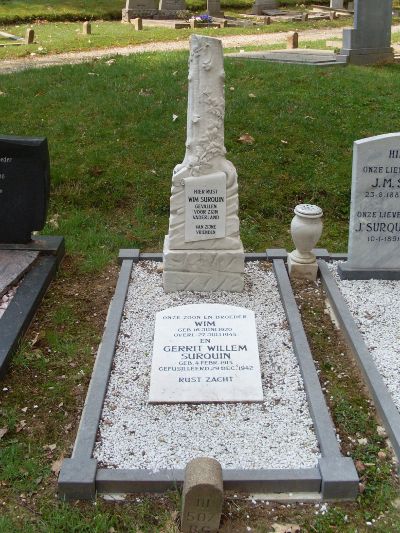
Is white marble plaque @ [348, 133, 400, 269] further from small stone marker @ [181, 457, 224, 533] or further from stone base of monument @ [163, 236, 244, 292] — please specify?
small stone marker @ [181, 457, 224, 533]

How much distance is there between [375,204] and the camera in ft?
22.7

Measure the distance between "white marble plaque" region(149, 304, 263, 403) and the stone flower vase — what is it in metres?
1.60

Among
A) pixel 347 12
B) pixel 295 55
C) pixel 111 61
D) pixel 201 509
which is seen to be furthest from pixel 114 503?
pixel 347 12

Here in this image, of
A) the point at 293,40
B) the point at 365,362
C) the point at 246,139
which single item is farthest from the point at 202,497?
the point at 293,40

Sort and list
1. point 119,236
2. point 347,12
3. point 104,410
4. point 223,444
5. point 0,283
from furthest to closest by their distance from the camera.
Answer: point 347,12
point 119,236
point 0,283
point 104,410
point 223,444

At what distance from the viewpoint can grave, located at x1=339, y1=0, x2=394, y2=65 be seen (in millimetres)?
14875

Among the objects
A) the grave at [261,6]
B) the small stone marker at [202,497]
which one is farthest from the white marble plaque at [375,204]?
the grave at [261,6]

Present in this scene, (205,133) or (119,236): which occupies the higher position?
(205,133)

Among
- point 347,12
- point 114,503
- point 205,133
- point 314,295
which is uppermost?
point 347,12

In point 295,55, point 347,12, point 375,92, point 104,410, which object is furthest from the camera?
point 347,12

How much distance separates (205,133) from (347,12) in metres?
25.3

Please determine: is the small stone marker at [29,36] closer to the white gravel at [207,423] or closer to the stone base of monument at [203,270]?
the stone base of monument at [203,270]

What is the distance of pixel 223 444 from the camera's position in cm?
471

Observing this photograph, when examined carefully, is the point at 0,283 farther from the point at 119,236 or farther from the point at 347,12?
the point at 347,12
